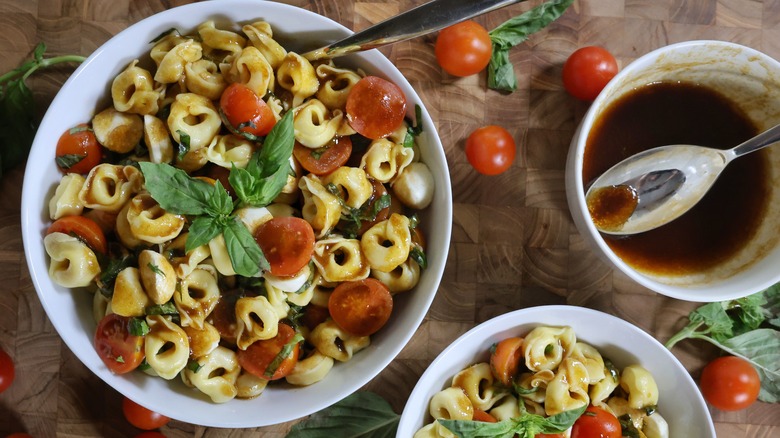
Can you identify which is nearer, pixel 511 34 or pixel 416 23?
pixel 416 23

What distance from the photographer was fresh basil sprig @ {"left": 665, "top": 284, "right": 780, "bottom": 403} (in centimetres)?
228

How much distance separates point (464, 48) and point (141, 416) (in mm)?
1466

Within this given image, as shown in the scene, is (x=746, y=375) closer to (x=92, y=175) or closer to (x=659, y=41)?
(x=659, y=41)

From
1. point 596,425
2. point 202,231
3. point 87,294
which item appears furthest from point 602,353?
point 87,294

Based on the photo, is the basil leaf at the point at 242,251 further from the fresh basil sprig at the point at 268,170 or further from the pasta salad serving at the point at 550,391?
the pasta salad serving at the point at 550,391

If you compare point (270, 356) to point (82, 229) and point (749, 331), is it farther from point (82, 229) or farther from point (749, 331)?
point (749, 331)

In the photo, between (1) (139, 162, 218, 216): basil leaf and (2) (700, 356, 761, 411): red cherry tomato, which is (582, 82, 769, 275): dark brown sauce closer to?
Answer: (2) (700, 356, 761, 411): red cherry tomato

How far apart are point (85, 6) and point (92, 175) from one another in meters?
0.66

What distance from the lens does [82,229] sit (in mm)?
1861

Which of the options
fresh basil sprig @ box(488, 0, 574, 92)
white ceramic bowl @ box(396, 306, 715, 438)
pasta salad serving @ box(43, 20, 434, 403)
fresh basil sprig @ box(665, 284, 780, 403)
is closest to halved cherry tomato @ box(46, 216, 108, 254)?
pasta salad serving @ box(43, 20, 434, 403)

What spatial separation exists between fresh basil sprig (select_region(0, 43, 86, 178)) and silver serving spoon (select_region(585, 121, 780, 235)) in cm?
161

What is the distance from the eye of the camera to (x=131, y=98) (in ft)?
6.30

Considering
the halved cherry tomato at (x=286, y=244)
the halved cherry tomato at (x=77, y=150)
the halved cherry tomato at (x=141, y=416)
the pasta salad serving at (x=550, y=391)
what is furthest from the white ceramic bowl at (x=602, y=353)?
the halved cherry tomato at (x=77, y=150)

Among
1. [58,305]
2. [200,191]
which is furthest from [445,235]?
[58,305]
